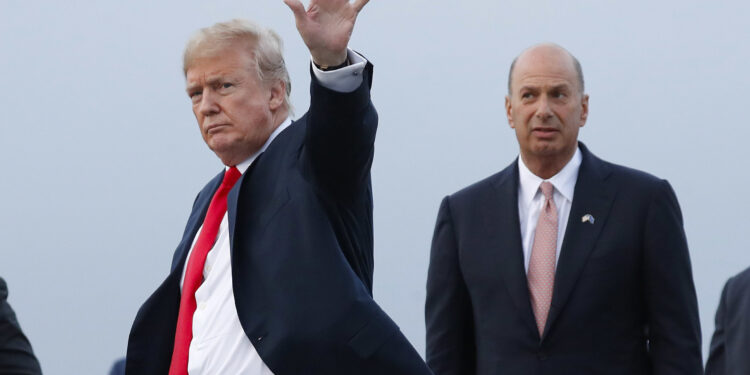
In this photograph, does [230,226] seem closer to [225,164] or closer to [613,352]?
[225,164]

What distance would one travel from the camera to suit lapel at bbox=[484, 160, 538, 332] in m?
5.11

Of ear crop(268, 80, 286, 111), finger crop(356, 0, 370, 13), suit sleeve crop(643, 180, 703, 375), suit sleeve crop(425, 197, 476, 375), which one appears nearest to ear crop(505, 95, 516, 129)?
suit sleeve crop(425, 197, 476, 375)

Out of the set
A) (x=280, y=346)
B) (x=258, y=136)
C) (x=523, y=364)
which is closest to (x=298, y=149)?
(x=258, y=136)

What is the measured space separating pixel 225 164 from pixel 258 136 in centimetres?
20

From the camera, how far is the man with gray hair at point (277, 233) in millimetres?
3869

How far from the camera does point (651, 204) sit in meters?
5.14

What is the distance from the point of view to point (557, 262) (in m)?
5.12

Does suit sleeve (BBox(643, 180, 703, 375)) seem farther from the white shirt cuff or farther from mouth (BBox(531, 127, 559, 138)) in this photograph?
the white shirt cuff

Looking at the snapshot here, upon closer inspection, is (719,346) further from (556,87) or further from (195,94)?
(556,87)

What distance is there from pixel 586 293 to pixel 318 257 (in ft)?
4.50

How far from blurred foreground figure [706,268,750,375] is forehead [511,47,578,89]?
6.66 ft

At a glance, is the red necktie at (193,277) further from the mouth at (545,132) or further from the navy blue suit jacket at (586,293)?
the mouth at (545,132)

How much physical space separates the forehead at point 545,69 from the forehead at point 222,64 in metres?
1.38

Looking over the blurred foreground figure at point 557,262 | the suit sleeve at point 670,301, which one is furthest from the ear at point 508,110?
the suit sleeve at point 670,301
